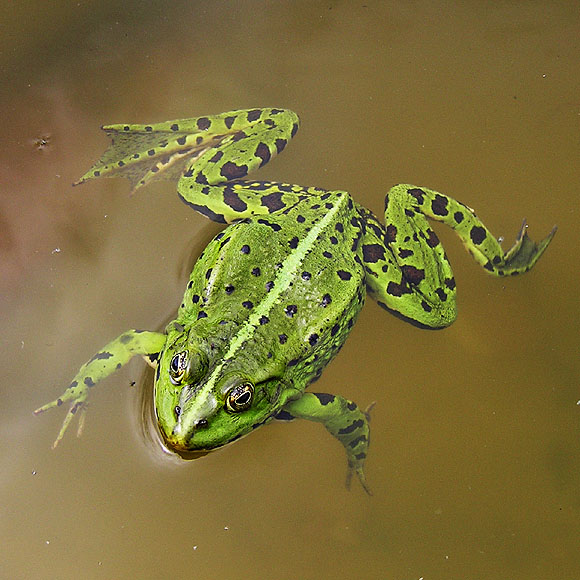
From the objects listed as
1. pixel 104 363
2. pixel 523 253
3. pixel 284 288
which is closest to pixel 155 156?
pixel 104 363

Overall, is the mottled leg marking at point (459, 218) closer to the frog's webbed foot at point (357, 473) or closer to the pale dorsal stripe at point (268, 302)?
the pale dorsal stripe at point (268, 302)

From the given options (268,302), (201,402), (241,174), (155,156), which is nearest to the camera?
(201,402)

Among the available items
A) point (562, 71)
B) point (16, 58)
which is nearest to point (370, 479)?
point (562, 71)

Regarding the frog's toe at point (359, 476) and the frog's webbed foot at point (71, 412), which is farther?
the frog's toe at point (359, 476)

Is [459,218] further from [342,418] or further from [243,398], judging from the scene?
[243,398]

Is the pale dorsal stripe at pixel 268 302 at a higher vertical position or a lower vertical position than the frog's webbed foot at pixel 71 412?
higher

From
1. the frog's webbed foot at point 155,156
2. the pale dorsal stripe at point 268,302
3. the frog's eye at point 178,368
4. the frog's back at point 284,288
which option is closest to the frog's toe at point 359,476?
the frog's back at point 284,288

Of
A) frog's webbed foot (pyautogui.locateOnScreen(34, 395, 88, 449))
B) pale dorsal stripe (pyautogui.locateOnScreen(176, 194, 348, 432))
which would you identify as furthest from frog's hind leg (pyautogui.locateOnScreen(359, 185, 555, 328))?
frog's webbed foot (pyautogui.locateOnScreen(34, 395, 88, 449))
